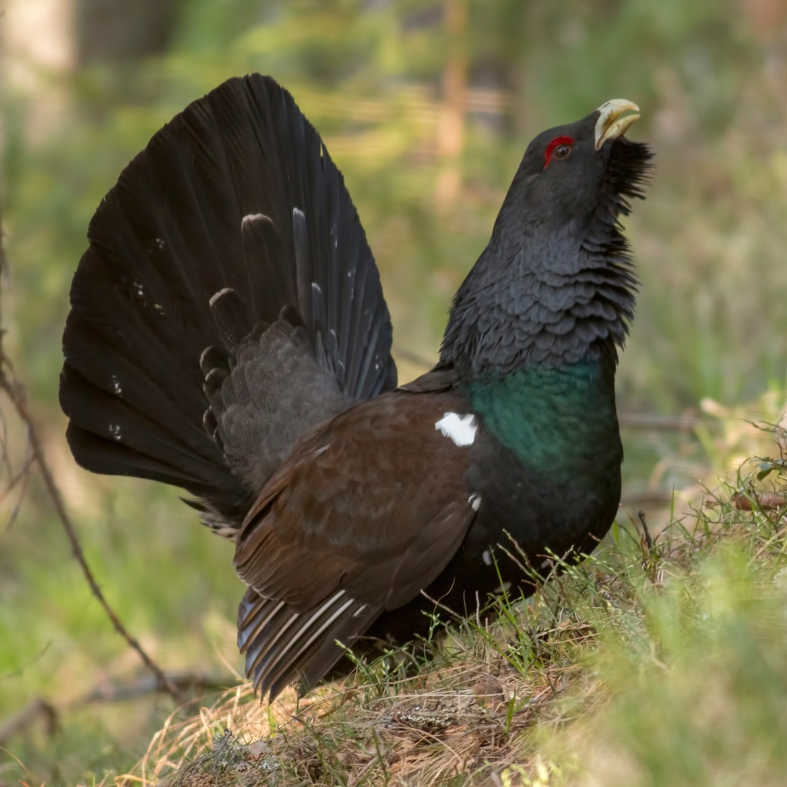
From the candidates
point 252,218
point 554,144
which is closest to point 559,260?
point 554,144

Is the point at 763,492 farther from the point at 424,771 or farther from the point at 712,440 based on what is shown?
the point at 712,440

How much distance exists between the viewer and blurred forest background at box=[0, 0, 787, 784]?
7344 millimetres

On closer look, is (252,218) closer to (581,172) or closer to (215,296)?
(215,296)

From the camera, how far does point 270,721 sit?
3246 mm

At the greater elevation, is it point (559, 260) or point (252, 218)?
point (252, 218)

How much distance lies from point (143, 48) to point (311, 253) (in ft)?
29.1

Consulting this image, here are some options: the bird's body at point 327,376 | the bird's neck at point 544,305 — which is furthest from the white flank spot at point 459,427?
the bird's neck at point 544,305

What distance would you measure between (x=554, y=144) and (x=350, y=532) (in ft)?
4.78

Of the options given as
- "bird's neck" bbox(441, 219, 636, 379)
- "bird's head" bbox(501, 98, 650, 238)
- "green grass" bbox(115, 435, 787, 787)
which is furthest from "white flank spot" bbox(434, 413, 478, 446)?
"bird's head" bbox(501, 98, 650, 238)

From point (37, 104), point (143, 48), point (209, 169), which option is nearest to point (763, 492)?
point (209, 169)

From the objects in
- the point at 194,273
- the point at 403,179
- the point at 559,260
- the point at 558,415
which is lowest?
the point at 558,415

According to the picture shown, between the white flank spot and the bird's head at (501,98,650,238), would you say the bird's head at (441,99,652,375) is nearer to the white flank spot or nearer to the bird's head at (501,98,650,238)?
the bird's head at (501,98,650,238)

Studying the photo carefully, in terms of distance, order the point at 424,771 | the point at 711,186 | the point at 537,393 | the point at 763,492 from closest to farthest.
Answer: the point at 424,771 → the point at 763,492 → the point at 537,393 → the point at 711,186

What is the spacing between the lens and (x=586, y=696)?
2.37 metres
